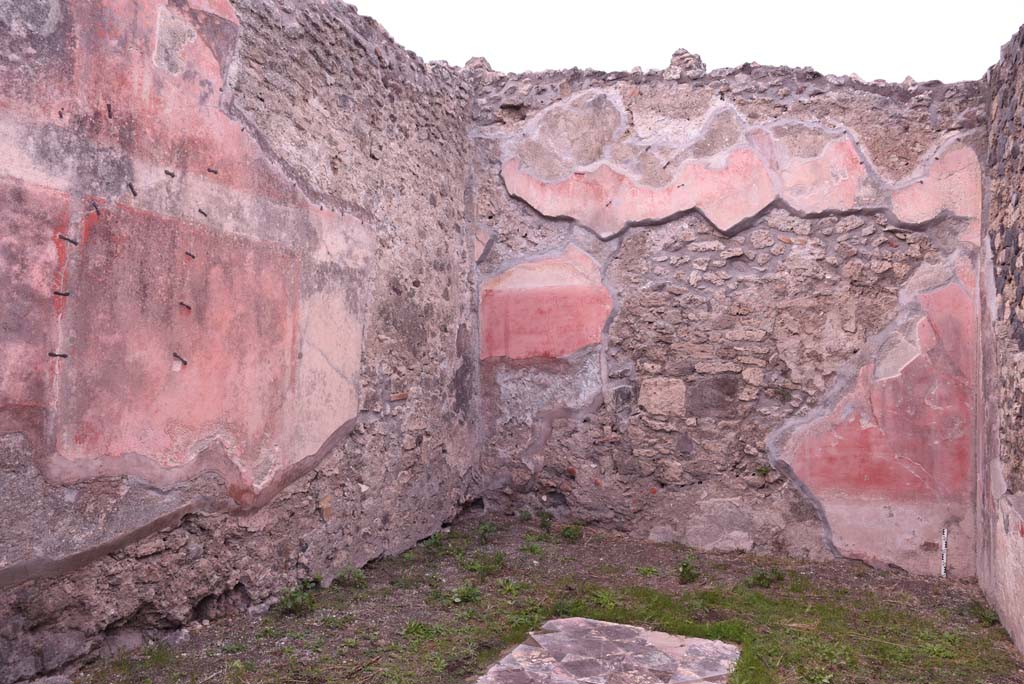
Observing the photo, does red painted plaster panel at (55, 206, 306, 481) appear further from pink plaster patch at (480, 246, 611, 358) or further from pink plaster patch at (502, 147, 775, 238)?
pink plaster patch at (502, 147, 775, 238)

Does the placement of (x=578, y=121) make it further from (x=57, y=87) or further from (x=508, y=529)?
(x=57, y=87)

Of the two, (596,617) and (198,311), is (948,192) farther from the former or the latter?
(198,311)

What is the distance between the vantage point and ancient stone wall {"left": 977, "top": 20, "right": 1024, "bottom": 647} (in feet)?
8.63

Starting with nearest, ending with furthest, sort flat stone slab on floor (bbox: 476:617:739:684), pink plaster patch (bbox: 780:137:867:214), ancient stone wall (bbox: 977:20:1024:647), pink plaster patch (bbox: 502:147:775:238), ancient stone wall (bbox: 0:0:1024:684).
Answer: ancient stone wall (bbox: 0:0:1024:684)
flat stone slab on floor (bbox: 476:617:739:684)
ancient stone wall (bbox: 977:20:1024:647)
pink plaster patch (bbox: 780:137:867:214)
pink plaster patch (bbox: 502:147:775:238)

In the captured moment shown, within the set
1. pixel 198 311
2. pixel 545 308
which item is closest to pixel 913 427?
pixel 545 308

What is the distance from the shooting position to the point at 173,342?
237 centimetres

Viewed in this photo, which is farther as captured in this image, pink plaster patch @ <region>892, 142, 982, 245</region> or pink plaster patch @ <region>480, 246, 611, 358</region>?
pink plaster patch @ <region>480, 246, 611, 358</region>

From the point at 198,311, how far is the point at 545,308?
2.02m

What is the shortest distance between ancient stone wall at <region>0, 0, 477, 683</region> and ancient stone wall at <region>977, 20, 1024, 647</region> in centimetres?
241

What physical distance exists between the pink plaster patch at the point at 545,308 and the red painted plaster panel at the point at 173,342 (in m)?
1.56

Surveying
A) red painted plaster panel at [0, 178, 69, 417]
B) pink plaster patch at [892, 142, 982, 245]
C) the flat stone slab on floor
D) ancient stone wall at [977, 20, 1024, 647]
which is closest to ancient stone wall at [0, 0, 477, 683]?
red painted plaster panel at [0, 178, 69, 417]

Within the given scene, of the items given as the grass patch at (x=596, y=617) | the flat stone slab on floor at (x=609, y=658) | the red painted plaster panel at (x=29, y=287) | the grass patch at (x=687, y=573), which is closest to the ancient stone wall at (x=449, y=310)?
the red painted plaster panel at (x=29, y=287)

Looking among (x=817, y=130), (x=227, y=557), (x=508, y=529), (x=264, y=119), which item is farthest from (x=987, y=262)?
(x=227, y=557)

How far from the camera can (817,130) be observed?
142 inches
